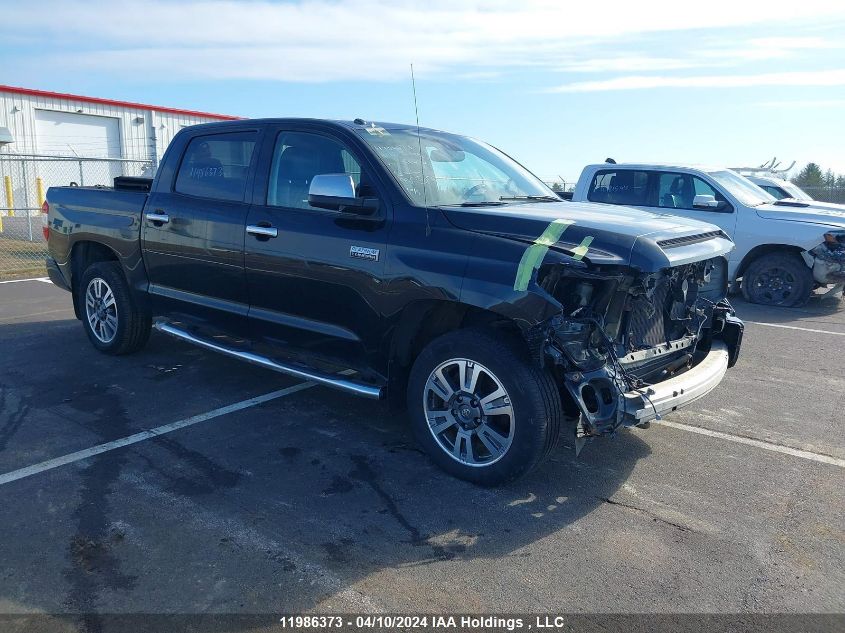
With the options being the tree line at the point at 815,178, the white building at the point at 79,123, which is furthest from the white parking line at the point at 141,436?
the tree line at the point at 815,178

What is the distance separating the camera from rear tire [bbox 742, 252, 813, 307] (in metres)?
9.88

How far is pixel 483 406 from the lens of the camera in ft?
13.1

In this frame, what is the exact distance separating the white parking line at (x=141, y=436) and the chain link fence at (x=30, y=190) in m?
8.79

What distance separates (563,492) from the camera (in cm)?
403

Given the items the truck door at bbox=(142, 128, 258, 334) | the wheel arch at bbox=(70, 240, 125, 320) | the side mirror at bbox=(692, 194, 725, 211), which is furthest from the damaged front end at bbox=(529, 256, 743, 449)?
the side mirror at bbox=(692, 194, 725, 211)

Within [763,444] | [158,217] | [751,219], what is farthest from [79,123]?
[763,444]

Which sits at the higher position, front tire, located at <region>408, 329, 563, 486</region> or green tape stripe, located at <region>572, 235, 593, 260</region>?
green tape stripe, located at <region>572, 235, 593, 260</region>

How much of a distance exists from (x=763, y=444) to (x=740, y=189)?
6.72 meters

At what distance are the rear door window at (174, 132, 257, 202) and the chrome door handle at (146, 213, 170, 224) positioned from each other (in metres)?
0.24

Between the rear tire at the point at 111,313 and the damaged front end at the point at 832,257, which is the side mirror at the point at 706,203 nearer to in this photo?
the damaged front end at the point at 832,257

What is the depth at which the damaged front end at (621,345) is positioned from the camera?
369 cm

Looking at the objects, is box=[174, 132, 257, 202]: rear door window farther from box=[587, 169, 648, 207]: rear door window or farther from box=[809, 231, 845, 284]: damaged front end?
box=[809, 231, 845, 284]: damaged front end

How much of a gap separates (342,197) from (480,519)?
2.07 m

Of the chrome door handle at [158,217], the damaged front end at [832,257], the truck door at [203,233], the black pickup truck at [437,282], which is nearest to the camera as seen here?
the black pickup truck at [437,282]
